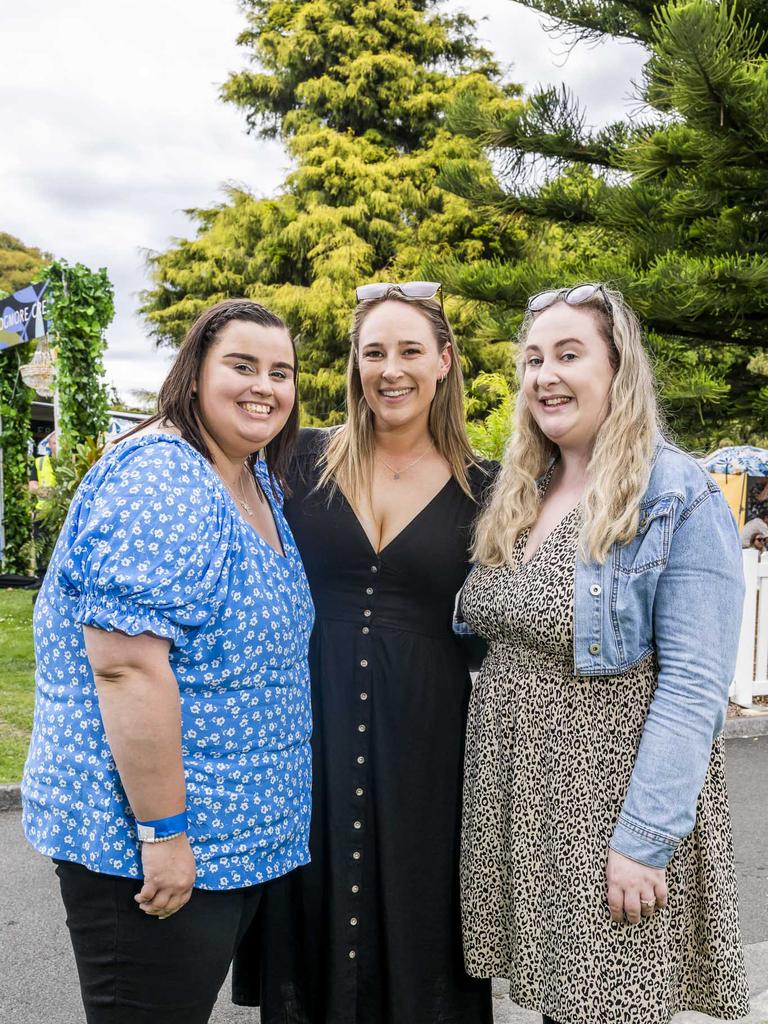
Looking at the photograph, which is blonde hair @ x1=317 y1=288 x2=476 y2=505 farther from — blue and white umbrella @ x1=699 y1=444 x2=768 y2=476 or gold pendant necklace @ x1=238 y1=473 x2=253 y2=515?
blue and white umbrella @ x1=699 y1=444 x2=768 y2=476

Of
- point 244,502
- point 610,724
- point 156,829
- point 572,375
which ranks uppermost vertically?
point 572,375

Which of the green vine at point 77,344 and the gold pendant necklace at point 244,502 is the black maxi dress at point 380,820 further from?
the green vine at point 77,344

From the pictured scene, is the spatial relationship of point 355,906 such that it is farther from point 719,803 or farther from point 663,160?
point 663,160

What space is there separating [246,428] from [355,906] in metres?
1.32

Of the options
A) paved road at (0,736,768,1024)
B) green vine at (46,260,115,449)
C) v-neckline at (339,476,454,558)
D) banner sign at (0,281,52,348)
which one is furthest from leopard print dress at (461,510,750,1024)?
banner sign at (0,281,52,348)

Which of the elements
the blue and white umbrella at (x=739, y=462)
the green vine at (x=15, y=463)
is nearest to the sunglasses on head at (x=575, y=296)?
the blue and white umbrella at (x=739, y=462)

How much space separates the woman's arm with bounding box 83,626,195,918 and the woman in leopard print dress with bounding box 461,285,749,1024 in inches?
32.2

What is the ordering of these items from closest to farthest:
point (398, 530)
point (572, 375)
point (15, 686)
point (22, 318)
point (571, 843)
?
point (571, 843) → point (572, 375) → point (398, 530) → point (15, 686) → point (22, 318)

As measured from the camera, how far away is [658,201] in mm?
6766

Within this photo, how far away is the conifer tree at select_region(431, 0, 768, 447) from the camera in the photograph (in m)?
6.09

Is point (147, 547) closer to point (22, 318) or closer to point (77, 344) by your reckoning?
point (77, 344)

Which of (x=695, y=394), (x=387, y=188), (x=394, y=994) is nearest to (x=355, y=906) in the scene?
(x=394, y=994)

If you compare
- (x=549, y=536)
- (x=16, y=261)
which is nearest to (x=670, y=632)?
(x=549, y=536)

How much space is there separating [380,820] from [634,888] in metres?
0.73
